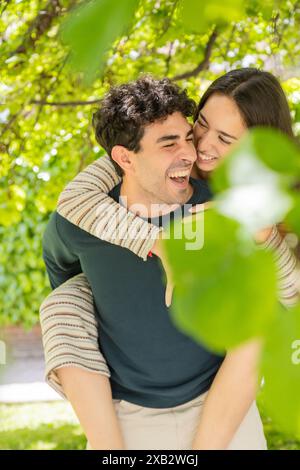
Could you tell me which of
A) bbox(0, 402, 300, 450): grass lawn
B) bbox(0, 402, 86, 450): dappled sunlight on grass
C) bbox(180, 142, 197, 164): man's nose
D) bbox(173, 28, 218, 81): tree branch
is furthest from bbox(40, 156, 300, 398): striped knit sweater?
bbox(0, 402, 86, 450): dappled sunlight on grass

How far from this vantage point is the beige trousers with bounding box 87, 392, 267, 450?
2.01m

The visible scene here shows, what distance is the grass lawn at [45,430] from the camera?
4512 mm

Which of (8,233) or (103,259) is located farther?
(8,233)

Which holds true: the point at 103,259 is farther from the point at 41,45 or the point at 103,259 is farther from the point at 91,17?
the point at 41,45

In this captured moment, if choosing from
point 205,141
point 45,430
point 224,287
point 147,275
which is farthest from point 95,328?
point 45,430

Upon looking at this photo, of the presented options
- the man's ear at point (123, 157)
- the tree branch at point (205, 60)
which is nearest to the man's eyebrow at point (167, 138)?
the man's ear at point (123, 157)

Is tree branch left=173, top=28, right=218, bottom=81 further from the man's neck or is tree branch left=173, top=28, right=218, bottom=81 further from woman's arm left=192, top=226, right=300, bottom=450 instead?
woman's arm left=192, top=226, right=300, bottom=450

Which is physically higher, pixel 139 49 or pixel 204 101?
pixel 204 101

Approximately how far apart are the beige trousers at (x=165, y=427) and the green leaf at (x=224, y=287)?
66.9 inches

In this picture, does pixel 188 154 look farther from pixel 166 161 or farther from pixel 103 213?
pixel 103 213

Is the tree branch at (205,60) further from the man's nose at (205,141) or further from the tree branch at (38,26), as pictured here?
the man's nose at (205,141)

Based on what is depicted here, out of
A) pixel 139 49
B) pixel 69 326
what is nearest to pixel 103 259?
pixel 69 326

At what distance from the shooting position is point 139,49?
13.6 ft
